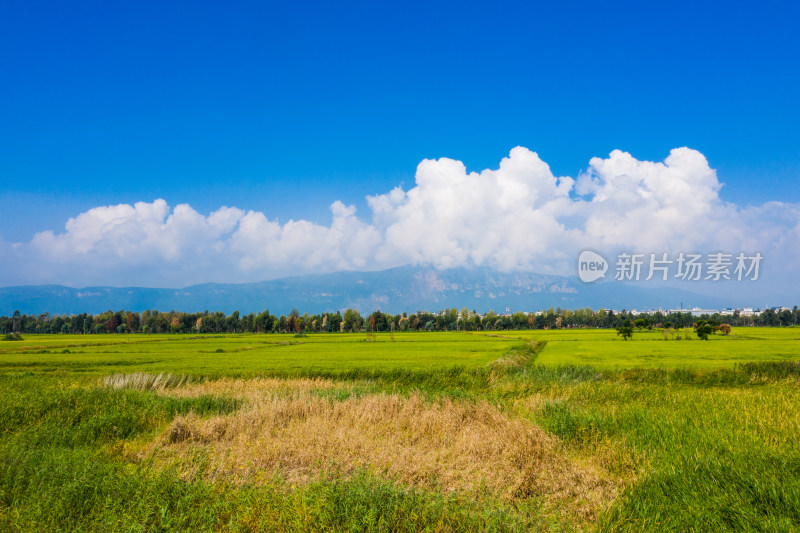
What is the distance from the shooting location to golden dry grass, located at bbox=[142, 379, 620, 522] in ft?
24.9

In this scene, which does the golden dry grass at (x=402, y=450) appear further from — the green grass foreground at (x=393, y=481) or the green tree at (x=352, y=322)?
the green tree at (x=352, y=322)

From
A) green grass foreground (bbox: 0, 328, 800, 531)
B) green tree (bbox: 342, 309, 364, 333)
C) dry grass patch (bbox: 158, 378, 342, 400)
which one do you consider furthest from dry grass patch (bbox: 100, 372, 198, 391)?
green tree (bbox: 342, 309, 364, 333)

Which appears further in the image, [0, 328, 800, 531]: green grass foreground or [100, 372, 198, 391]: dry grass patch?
[100, 372, 198, 391]: dry grass patch

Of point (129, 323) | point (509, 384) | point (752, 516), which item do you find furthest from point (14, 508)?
point (129, 323)

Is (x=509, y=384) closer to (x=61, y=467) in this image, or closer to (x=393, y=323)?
(x=61, y=467)

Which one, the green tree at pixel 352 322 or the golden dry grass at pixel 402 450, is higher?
the golden dry grass at pixel 402 450

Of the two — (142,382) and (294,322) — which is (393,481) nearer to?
(142,382)

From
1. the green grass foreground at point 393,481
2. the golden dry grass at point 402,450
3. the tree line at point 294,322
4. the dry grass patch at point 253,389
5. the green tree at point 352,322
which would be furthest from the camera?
the green tree at point 352,322

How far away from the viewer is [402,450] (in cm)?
892

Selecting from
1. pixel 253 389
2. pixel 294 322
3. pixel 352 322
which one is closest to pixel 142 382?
pixel 253 389

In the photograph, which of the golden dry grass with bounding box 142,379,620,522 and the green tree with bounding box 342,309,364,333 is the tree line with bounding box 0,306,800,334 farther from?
the golden dry grass with bounding box 142,379,620,522

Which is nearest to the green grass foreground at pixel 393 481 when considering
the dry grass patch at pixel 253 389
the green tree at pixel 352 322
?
A: the dry grass patch at pixel 253 389

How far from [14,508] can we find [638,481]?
33.9ft

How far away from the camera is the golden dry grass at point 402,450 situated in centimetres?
759
